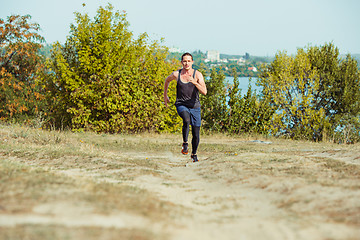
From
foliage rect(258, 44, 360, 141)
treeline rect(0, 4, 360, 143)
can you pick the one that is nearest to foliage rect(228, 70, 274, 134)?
treeline rect(0, 4, 360, 143)

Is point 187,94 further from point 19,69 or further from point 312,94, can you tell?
point 19,69

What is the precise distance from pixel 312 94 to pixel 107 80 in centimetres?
1287

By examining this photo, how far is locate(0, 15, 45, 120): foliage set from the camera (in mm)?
24375

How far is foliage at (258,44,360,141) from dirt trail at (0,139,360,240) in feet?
50.8

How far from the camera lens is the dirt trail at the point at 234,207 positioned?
3.14 m

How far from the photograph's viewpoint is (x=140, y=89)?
688 inches

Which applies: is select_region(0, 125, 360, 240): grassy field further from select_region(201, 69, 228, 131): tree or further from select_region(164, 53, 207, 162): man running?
select_region(201, 69, 228, 131): tree

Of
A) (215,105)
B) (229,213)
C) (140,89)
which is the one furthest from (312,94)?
(229,213)

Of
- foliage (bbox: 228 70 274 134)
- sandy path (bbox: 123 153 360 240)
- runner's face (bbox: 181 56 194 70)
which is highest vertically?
runner's face (bbox: 181 56 194 70)

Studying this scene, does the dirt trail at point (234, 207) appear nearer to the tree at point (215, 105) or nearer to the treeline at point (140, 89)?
the treeline at point (140, 89)

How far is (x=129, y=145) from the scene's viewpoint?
41.0 feet

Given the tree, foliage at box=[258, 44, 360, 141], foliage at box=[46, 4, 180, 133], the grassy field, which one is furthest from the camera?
foliage at box=[258, 44, 360, 141]

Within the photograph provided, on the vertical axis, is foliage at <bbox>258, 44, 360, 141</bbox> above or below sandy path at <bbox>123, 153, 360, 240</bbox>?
above

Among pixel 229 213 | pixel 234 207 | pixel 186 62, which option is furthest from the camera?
pixel 186 62
